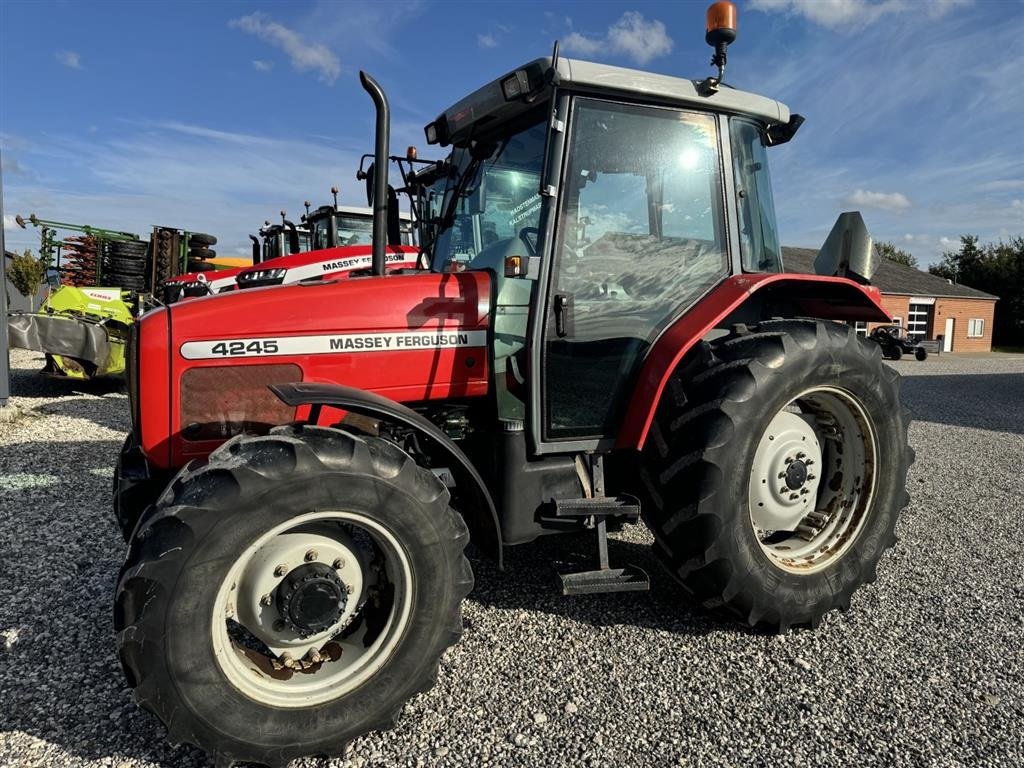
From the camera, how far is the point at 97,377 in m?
8.92

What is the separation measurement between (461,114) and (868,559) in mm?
Result: 2811

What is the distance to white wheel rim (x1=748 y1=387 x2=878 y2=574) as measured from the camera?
3008 mm

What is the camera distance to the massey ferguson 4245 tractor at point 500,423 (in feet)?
6.66

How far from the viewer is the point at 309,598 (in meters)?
2.13

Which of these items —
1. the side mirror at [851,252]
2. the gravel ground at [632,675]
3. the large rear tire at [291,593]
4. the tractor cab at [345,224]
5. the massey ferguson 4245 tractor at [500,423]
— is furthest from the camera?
the tractor cab at [345,224]

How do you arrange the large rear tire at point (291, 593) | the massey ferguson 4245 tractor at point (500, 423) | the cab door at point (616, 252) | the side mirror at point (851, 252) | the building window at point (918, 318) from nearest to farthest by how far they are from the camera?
the large rear tire at point (291, 593)
the massey ferguson 4245 tractor at point (500, 423)
the cab door at point (616, 252)
the side mirror at point (851, 252)
the building window at point (918, 318)

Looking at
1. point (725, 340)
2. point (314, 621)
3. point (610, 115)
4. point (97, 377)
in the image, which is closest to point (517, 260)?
point (610, 115)

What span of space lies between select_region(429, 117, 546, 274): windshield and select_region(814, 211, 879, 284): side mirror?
186 cm

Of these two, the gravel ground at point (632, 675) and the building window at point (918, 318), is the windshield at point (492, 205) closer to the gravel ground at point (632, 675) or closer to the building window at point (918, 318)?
the gravel ground at point (632, 675)

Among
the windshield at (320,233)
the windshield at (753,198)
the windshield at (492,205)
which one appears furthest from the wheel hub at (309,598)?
the windshield at (320,233)

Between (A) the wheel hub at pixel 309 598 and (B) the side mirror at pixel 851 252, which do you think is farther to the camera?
(B) the side mirror at pixel 851 252

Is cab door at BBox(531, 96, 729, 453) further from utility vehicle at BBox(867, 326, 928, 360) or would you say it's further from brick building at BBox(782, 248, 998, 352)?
brick building at BBox(782, 248, 998, 352)

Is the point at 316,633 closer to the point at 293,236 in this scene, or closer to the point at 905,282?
the point at 293,236

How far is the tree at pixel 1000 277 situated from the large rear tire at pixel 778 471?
42585mm
